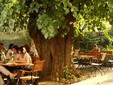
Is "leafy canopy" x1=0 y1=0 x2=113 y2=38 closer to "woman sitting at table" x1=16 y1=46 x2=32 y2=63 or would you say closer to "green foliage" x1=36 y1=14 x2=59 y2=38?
"green foliage" x1=36 y1=14 x2=59 y2=38

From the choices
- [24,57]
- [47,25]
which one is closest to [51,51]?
[24,57]

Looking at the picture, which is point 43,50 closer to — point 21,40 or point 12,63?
point 12,63

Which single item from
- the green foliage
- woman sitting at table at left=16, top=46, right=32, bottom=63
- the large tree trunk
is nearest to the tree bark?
the large tree trunk

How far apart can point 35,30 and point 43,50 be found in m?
0.82

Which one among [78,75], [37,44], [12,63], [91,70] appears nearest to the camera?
[12,63]

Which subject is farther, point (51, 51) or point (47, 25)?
point (51, 51)

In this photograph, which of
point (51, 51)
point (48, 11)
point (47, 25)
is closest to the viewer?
point (47, 25)

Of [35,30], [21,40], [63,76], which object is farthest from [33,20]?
[21,40]

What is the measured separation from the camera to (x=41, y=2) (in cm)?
1018

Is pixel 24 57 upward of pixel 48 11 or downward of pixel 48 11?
downward

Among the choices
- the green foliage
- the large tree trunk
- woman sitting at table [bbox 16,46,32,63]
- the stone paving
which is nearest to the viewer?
the green foliage

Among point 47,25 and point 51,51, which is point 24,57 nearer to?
point 51,51

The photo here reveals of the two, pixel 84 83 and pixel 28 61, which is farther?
pixel 84 83

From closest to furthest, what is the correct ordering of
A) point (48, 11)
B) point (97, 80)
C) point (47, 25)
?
1. point (47, 25)
2. point (48, 11)
3. point (97, 80)
